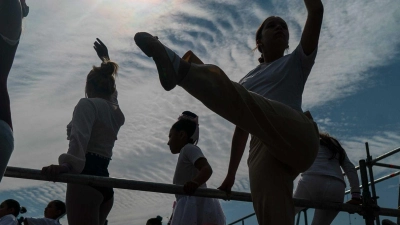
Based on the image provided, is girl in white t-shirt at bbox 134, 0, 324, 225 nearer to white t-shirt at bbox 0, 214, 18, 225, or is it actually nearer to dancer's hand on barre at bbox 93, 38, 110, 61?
dancer's hand on barre at bbox 93, 38, 110, 61

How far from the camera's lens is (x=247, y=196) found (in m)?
2.89

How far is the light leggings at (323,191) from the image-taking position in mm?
3623

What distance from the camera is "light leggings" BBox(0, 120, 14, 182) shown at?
1.55 meters

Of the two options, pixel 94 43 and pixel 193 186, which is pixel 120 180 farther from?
pixel 94 43

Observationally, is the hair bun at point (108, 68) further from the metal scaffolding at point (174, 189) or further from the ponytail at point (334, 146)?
the ponytail at point (334, 146)

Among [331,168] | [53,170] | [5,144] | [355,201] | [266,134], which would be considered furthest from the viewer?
[331,168]

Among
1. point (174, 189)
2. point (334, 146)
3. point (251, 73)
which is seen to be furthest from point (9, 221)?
point (251, 73)

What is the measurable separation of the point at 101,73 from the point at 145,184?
0.75 m

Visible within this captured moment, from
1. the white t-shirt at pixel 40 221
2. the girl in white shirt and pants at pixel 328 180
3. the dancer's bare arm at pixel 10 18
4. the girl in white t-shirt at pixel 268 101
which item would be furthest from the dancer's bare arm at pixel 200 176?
the white t-shirt at pixel 40 221

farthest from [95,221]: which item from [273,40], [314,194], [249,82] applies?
[314,194]

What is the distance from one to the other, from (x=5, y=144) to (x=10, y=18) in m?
0.41

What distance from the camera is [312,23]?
223 cm

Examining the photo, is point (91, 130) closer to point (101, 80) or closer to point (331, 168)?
point (101, 80)

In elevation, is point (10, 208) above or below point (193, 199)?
above
